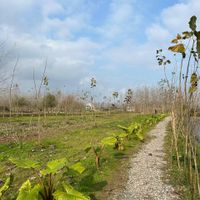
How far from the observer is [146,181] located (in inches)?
232

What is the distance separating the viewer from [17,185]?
566 cm

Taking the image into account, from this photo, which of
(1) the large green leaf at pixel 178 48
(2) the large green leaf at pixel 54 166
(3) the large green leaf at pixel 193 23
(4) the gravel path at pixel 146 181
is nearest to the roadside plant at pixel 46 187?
(2) the large green leaf at pixel 54 166

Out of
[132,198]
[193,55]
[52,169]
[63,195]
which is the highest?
[193,55]

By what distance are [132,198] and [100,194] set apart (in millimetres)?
600

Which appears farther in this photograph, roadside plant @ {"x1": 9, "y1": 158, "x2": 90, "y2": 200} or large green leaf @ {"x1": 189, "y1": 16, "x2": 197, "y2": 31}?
roadside plant @ {"x1": 9, "y1": 158, "x2": 90, "y2": 200}

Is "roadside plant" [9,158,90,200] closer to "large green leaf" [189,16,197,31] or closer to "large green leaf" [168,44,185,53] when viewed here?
"large green leaf" [168,44,185,53]

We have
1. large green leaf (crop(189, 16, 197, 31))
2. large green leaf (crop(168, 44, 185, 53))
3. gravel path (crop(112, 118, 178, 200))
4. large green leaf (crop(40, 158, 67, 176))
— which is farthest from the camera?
gravel path (crop(112, 118, 178, 200))

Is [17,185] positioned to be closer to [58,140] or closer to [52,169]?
[52,169]

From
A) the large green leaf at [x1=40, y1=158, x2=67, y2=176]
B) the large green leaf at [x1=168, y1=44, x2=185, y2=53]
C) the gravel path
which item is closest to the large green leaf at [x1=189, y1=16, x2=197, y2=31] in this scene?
the large green leaf at [x1=168, y1=44, x2=185, y2=53]

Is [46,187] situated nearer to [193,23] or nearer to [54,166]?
[54,166]

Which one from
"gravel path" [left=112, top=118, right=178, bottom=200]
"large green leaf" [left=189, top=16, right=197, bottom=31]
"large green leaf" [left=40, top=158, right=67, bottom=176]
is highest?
"large green leaf" [left=189, top=16, right=197, bottom=31]

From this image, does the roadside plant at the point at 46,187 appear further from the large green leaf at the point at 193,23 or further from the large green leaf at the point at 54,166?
the large green leaf at the point at 193,23

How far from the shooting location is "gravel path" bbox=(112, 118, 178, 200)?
198 inches

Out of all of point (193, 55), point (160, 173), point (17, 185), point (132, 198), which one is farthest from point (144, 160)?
point (193, 55)
